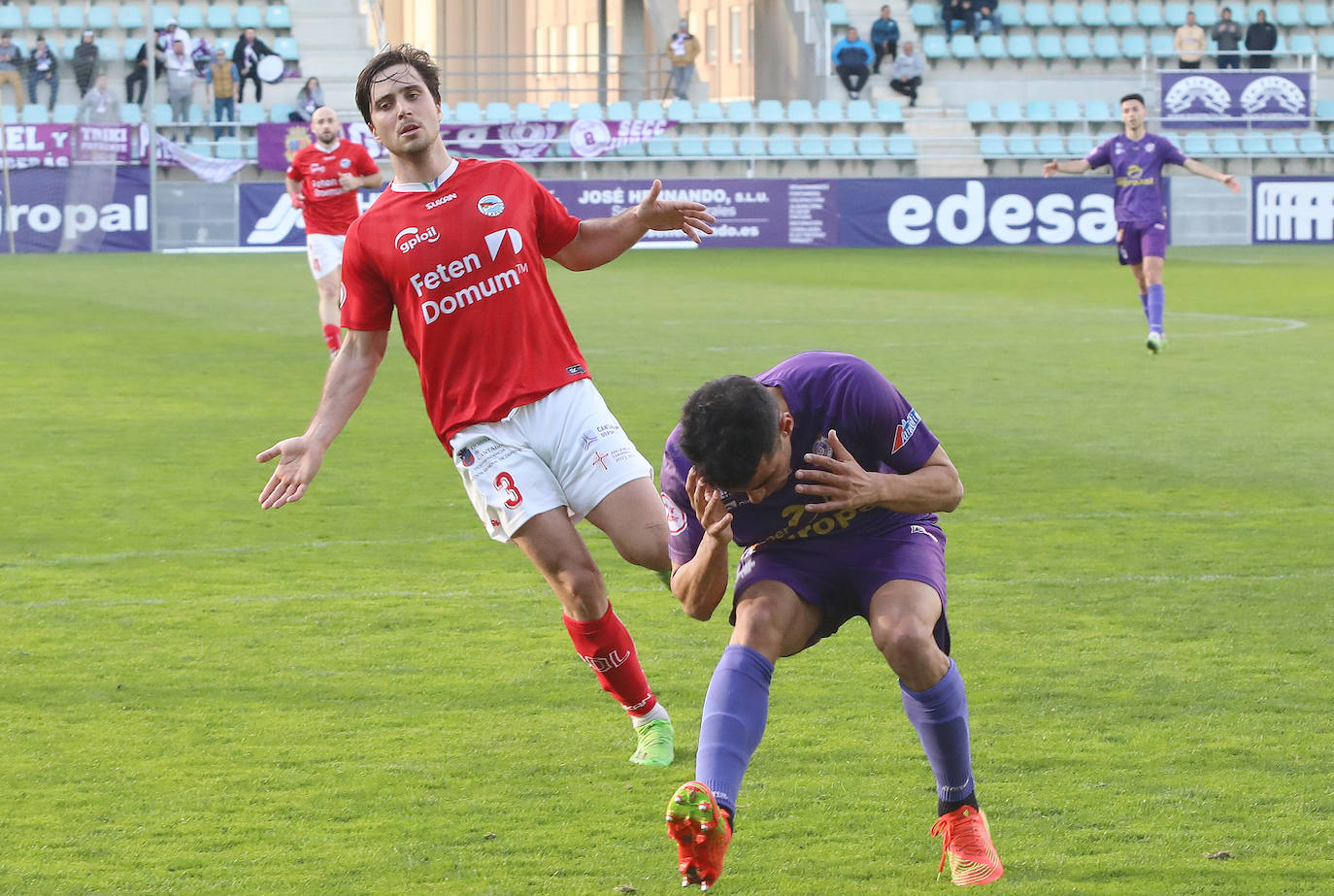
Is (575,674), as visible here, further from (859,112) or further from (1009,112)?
(1009,112)

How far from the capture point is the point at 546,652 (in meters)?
6.09

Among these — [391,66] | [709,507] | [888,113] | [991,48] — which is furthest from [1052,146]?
Result: [709,507]

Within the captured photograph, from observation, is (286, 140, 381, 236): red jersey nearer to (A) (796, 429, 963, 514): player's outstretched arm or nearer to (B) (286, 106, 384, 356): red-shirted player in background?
(B) (286, 106, 384, 356): red-shirted player in background

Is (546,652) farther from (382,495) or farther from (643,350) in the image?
(643,350)

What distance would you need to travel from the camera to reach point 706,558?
3.83 metres

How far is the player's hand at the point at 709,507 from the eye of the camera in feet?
12.3

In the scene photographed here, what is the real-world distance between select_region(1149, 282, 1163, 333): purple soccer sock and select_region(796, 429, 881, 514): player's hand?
460 inches

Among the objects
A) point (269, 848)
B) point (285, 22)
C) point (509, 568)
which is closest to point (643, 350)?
point (509, 568)

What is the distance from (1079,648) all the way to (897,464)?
231cm

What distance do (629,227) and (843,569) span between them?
4.92ft

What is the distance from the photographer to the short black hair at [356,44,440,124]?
16.3 ft

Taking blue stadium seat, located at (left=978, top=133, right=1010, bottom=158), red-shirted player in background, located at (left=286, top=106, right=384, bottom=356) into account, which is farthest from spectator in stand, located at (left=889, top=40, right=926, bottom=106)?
red-shirted player in background, located at (left=286, top=106, right=384, bottom=356)

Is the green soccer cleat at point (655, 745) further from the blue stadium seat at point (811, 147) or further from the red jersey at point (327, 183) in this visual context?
the blue stadium seat at point (811, 147)

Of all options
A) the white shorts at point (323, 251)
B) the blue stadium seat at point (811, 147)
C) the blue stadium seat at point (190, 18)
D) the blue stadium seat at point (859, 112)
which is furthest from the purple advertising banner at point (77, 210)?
the white shorts at point (323, 251)
